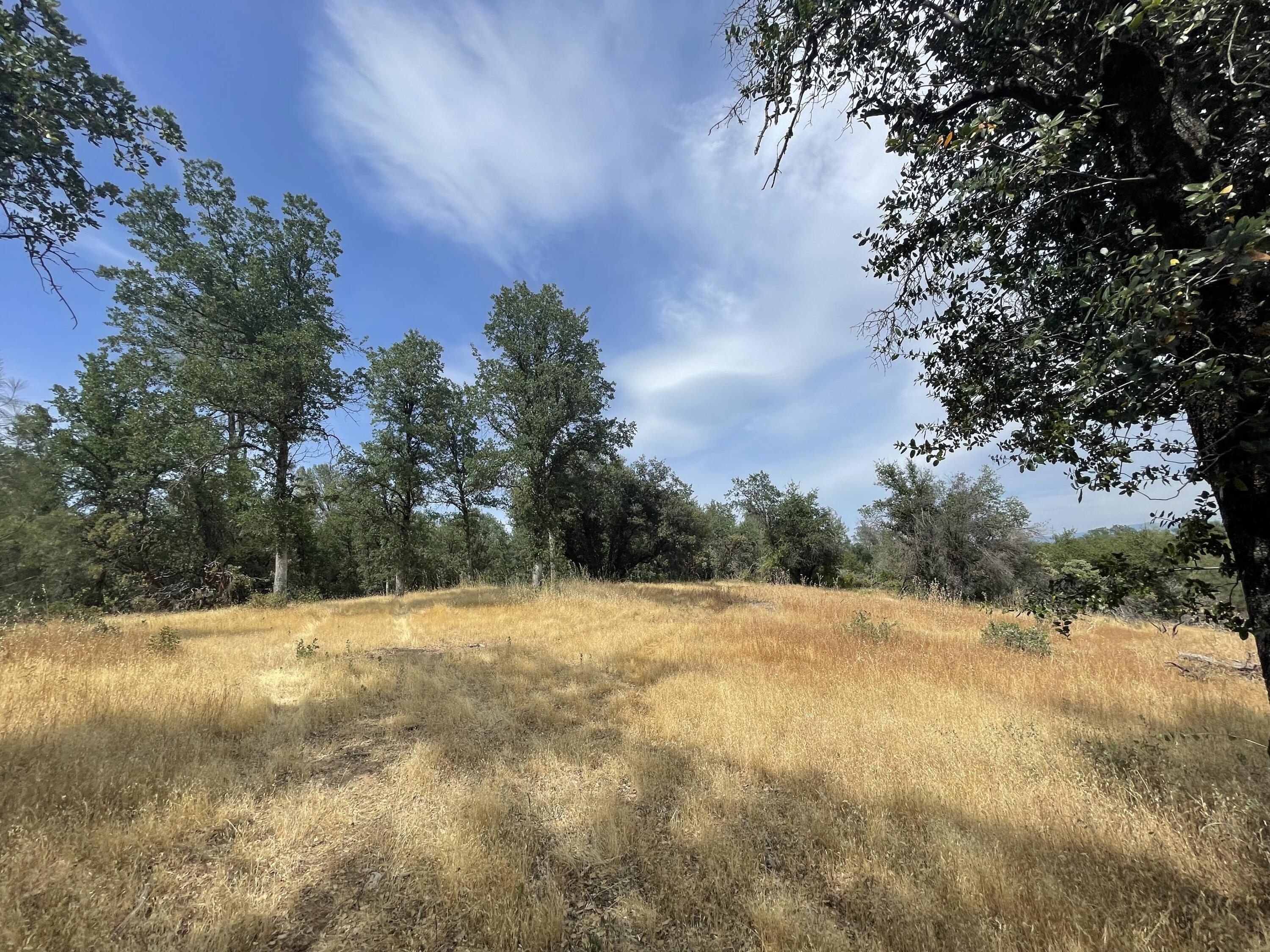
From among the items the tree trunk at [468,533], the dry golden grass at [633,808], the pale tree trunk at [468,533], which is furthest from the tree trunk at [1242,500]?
the tree trunk at [468,533]

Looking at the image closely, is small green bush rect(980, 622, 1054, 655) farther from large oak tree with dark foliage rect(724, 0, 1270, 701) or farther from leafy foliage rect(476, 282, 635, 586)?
leafy foliage rect(476, 282, 635, 586)

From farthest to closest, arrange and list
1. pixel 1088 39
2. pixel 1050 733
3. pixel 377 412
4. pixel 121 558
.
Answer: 1. pixel 377 412
2. pixel 121 558
3. pixel 1050 733
4. pixel 1088 39

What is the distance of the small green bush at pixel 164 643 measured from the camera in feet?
24.3

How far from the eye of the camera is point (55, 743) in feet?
12.8

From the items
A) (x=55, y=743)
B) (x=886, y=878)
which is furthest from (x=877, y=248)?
(x=55, y=743)

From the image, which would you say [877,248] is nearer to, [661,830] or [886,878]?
[886,878]

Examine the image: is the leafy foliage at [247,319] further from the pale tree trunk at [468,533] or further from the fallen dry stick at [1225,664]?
the fallen dry stick at [1225,664]

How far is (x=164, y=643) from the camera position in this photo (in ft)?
25.4

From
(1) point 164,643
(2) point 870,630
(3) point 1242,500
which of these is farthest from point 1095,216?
(1) point 164,643

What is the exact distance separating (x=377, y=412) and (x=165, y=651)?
13.7 m

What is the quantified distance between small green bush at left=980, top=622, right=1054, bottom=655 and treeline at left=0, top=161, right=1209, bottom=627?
6.70 metres

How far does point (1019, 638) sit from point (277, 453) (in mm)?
22200

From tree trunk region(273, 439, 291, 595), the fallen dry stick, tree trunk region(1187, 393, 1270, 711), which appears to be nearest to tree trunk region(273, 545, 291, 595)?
tree trunk region(273, 439, 291, 595)

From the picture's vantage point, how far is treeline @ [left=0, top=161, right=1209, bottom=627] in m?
15.4
